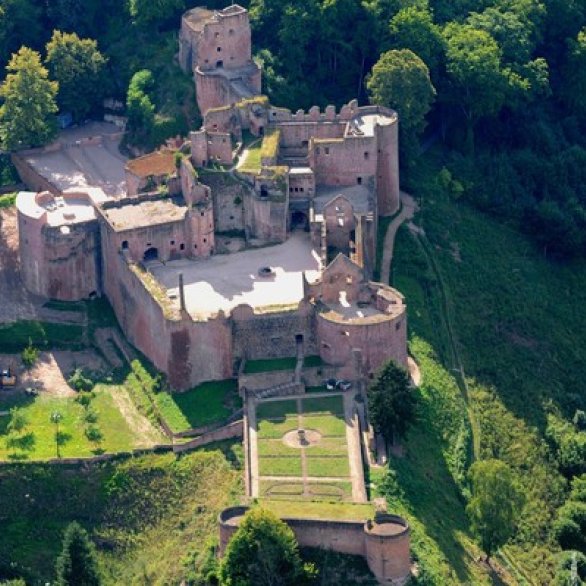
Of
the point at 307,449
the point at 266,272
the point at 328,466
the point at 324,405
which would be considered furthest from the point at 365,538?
the point at 266,272

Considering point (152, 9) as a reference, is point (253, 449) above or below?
below

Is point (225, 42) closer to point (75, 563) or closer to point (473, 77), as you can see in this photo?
point (473, 77)

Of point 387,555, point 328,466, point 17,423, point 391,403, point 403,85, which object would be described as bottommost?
point 387,555

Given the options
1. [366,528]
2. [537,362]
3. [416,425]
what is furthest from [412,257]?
[366,528]

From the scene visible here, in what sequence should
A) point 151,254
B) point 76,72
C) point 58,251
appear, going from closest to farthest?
point 151,254
point 58,251
point 76,72

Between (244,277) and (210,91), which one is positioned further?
(210,91)

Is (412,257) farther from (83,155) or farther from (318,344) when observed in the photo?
(83,155)
